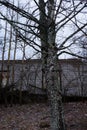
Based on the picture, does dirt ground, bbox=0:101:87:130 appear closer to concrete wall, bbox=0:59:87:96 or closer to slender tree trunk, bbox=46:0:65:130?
concrete wall, bbox=0:59:87:96

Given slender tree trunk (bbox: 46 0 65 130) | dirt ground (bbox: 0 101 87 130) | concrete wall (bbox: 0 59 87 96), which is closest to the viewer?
slender tree trunk (bbox: 46 0 65 130)

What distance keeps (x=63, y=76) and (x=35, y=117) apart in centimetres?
634

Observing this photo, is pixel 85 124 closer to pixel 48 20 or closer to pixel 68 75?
pixel 48 20

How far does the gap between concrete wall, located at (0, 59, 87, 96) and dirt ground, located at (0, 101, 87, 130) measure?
187 centimetres

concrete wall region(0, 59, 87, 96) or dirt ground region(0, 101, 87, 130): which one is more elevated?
concrete wall region(0, 59, 87, 96)

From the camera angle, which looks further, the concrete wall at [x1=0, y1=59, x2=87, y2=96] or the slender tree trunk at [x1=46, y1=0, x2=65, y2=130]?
the concrete wall at [x1=0, y1=59, x2=87, y2=96]

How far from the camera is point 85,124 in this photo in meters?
12.6

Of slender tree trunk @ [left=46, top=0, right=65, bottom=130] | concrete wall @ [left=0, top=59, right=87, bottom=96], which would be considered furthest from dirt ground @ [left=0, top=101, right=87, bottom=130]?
slender tree trunk @ [left=46, top=0, right=65, bottom=130]

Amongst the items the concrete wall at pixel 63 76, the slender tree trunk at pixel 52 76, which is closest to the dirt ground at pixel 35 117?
the concrete wall at pixel 63 76

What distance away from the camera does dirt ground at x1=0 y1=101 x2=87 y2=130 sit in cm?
1288

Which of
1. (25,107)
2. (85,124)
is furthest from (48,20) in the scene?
(25,107)

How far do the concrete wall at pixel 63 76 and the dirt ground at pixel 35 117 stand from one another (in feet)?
6.14

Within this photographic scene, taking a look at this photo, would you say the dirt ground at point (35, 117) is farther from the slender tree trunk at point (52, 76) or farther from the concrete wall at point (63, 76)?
the slender tree trunk at point (52, 76)

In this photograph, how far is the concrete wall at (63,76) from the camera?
67.3 ft
